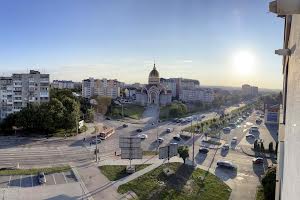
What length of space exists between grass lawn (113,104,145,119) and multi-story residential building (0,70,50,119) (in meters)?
15.7

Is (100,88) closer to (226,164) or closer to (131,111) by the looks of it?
(131,111)

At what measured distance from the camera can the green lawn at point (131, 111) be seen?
2255 inches

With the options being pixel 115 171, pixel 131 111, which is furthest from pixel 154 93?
pixel 115 171

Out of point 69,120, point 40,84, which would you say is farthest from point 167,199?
point 40,84

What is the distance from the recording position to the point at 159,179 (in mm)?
23125

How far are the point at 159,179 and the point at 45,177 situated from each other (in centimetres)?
807

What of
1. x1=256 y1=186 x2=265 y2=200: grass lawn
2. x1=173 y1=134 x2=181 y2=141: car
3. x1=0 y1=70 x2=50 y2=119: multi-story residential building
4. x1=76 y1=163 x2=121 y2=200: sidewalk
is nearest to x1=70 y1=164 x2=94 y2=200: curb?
x1=76 y1=163 x2=121 y2=200: sidewalk

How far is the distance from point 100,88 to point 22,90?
152 ft

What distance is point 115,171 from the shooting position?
2492 centimetres

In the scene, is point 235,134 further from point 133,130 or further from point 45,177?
point 45,177

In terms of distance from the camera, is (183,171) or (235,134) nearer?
(183,171)

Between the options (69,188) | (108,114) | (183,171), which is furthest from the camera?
(108,114)

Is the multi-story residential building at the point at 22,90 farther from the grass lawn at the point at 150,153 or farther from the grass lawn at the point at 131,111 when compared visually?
the grass lawn at the point at 150,153

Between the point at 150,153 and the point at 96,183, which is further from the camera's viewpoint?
the point at 150,153
